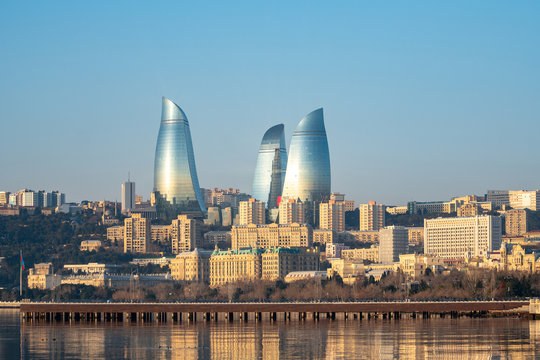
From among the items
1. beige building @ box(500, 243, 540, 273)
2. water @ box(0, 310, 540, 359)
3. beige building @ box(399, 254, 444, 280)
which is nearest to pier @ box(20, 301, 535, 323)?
water @ box(0, 310, 540, 359)

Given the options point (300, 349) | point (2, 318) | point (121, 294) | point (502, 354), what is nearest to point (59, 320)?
point (2, 318)

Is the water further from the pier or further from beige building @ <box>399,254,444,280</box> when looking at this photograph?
beige building @ <box>399,254,444,280</box>

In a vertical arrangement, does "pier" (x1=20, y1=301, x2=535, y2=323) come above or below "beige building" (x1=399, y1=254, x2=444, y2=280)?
below

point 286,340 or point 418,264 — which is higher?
Answer: point 418,264

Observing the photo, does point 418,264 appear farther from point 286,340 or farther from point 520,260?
point 286,340

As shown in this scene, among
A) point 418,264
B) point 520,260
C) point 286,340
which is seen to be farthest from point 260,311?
point 418,264

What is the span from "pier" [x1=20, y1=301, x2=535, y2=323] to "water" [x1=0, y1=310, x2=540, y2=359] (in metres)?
6.77

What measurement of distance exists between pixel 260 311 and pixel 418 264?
223 feet

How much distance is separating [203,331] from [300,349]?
23.2m

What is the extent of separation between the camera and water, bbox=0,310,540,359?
83375 mm

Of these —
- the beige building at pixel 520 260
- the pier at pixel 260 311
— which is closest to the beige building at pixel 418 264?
the beige building at pixel 520 260

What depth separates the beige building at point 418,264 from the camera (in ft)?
627

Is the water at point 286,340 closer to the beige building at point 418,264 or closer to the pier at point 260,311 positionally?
the pier at point 260,311

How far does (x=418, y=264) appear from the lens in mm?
194250
